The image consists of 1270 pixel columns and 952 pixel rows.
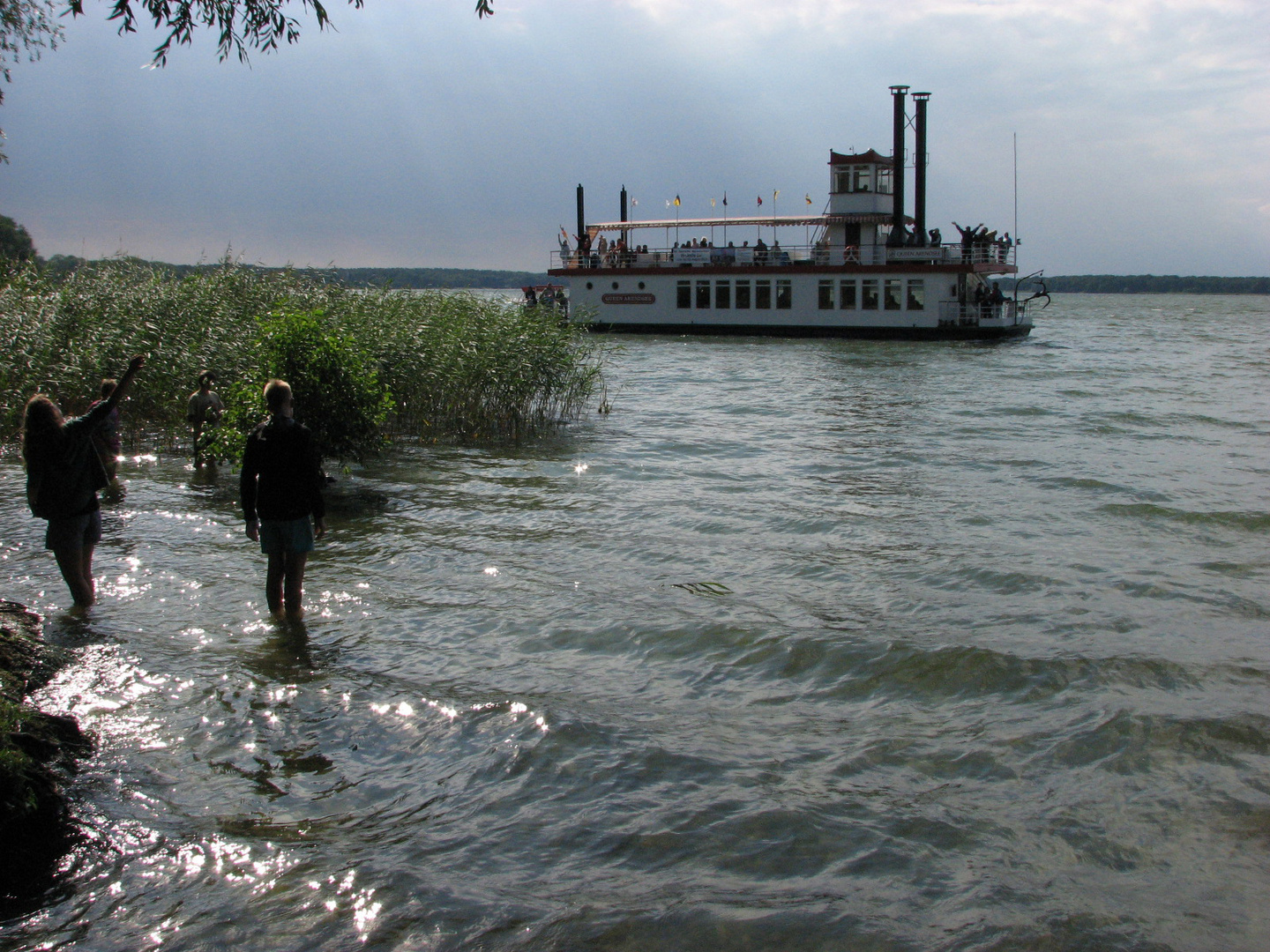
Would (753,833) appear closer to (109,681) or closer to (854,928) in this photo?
(854,928)

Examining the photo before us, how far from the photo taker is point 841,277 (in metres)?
44.0

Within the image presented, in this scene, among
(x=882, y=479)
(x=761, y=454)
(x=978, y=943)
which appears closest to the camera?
(x=978, y=943)

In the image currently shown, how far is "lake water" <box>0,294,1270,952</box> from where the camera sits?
4.37 meters

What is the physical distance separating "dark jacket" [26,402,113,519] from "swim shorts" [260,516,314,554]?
1403 millimetres

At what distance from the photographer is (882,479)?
1496 cm

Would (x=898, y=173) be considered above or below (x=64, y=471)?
above

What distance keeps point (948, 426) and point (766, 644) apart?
14.2 metres

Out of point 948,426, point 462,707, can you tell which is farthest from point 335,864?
point 948,426

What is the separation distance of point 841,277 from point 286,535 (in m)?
39.2

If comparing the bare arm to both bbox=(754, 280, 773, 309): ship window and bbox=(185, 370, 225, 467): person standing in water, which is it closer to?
bbox=(185, 370, 225, 467): person standing in water

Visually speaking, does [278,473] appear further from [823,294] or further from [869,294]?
[823,294]

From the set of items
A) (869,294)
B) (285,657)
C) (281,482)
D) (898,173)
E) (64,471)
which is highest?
(898,173)

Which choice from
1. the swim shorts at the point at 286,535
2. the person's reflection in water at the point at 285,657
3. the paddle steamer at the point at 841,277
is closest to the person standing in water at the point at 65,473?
the swim shorts at the point at 286,535

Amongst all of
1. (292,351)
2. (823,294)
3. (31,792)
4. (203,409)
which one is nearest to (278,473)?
(31,792)
